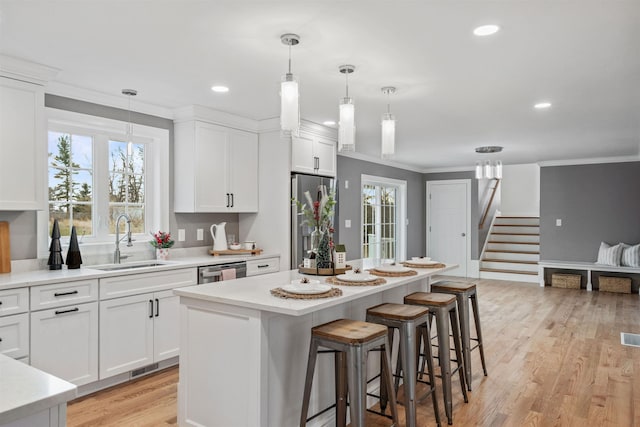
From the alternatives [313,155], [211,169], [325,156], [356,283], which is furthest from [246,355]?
[325,156]

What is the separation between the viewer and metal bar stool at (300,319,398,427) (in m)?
2.05

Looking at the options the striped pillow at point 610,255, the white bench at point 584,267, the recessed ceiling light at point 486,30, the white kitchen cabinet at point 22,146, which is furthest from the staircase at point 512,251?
the white kitchen cabinet at point 22,146

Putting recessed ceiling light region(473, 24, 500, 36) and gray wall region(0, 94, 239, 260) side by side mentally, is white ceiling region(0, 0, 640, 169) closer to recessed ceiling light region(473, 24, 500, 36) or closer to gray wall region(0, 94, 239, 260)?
recessed ceiling light region(473, 24, 500, 36)

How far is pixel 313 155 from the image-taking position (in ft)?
16.5

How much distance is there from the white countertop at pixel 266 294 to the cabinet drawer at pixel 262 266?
4.73ft

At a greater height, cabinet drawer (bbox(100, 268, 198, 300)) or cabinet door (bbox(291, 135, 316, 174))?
cabinet door (bbox(291, 135, 316, 174))

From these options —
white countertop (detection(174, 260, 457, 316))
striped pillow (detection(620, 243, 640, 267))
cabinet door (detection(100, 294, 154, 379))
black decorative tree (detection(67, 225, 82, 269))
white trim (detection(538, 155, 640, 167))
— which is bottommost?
cabinet door (detection(100, 294, 154, 379))

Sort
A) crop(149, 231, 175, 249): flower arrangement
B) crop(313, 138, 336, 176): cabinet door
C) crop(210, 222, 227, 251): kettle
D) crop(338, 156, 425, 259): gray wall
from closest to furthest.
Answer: crop(149, 231, 175, 249): flower arrangement → crop(210, 222, 227, 251): kettle → crop(313, 138, 336, 176): cabinet door → crop(338, 156, 425, 259): gray wall

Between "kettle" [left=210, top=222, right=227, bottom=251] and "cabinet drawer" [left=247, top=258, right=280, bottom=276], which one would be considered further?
"kettle" [left=210, top=222, right=227, bottom=251]

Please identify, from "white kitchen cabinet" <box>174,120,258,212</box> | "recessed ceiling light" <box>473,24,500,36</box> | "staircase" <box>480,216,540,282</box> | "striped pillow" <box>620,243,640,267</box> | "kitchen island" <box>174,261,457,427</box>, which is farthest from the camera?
"staircase" <box>480,216,540,282</box>

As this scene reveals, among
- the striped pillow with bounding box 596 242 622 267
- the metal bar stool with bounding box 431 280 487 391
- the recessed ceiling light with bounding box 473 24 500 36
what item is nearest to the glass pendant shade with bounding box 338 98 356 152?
the recessed ceiling light with bounding box 473 24 500 36

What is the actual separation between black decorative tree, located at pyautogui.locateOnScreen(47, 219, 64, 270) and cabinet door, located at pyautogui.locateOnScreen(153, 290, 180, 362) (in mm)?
749

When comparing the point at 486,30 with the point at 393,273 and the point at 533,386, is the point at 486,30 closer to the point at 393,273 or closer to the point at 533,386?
the point at 393,273

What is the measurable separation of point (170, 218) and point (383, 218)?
453 cm
